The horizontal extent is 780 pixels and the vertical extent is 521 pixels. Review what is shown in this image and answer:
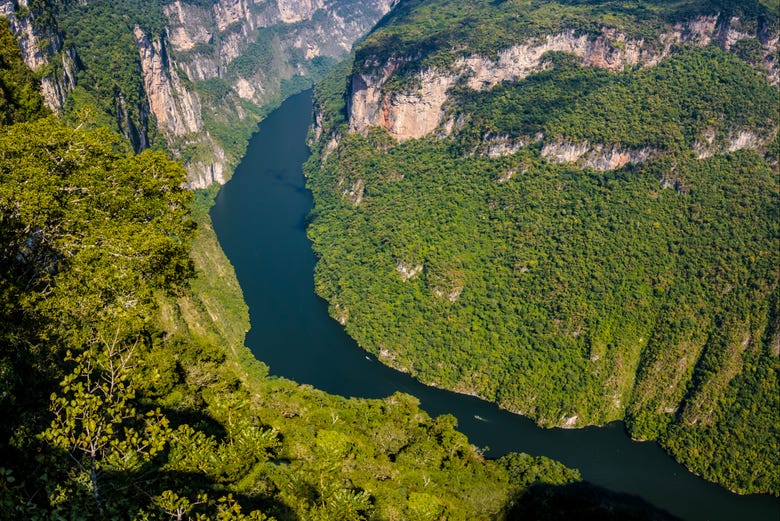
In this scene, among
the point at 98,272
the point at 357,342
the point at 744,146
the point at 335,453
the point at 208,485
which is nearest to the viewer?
the point at 208,485

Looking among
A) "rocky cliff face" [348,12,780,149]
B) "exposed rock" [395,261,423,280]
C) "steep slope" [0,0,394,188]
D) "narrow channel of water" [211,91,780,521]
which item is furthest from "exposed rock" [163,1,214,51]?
"exposed rock" [395,261,423,280]

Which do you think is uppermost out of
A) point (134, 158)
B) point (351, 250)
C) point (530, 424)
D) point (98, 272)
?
point (134, 158)

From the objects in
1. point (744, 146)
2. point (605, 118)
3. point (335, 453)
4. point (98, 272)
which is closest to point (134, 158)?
point (98, 272)

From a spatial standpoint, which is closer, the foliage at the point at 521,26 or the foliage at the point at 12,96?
the foliage at the point at 12,96

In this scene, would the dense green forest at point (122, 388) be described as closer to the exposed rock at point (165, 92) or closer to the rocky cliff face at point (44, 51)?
the rocky cliff face at point (44, 51)

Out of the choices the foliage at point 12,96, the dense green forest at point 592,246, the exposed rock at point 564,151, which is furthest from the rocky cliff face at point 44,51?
the exposed rock at point 564,151

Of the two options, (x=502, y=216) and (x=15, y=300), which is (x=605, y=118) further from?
(x=15, y=300)
